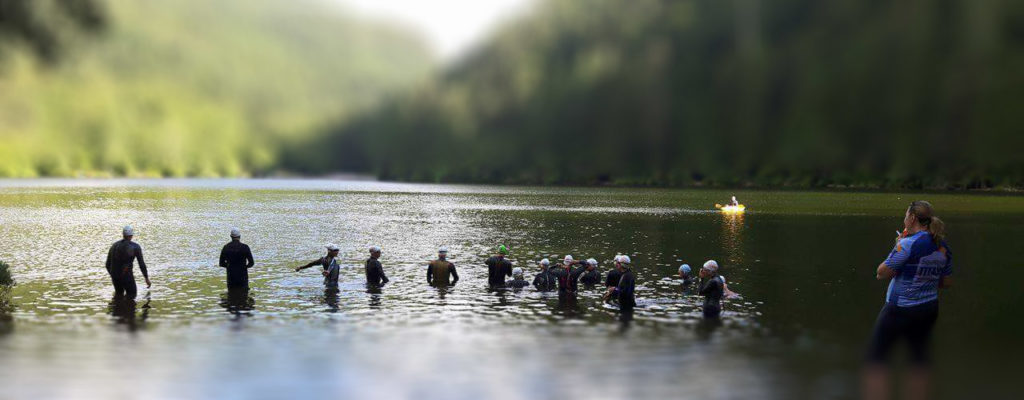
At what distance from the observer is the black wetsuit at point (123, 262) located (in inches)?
1197

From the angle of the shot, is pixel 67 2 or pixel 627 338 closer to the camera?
pixel 67 2

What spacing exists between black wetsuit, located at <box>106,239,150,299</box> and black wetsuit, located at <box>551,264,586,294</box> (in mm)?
15945

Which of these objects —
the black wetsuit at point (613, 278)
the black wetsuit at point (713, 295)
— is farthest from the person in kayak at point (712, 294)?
the black wetsuit at point (613, 278)

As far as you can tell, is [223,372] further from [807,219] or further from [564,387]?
[807,219]

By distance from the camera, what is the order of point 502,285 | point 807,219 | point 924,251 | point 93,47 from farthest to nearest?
point 807,219 → point 502,285 → point 93,47 → point 924,251

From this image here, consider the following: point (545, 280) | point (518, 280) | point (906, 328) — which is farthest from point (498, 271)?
point (906, 328)

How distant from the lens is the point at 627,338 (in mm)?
25328

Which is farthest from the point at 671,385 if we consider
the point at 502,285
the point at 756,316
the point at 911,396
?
the point at 502,285

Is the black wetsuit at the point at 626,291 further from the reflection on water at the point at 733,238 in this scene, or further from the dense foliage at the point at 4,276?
the dense foliage at the point at 4,276

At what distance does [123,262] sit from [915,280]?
26.1 m

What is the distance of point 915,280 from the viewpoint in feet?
54.8

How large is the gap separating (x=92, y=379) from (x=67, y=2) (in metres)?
8.43

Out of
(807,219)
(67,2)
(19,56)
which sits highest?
(67,2)

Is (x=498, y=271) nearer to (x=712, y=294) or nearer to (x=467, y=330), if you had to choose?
(x=712, y=294)
